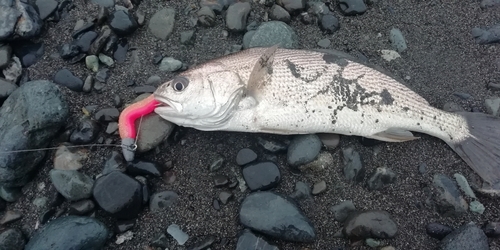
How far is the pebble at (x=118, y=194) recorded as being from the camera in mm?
3545

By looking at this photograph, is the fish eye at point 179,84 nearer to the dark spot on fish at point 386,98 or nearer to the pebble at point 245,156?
the pebble at point 245,156

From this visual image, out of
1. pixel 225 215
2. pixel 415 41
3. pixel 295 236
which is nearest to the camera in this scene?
pixel 295 236

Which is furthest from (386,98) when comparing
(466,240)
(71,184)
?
(71,184)

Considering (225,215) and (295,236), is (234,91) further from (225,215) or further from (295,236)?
(295,236)

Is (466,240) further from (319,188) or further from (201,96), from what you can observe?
(201,96)

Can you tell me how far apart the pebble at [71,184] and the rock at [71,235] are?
23 cm

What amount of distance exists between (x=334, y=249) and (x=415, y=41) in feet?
9.34

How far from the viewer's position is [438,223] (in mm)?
3750

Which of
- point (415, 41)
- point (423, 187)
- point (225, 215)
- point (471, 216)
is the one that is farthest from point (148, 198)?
point (415, 41)

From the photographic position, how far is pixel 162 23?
15.4 feet

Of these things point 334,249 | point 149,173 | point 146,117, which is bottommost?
point 334,249

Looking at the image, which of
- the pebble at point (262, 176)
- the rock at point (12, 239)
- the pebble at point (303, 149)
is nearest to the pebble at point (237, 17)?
the pebble at point (303, 149)

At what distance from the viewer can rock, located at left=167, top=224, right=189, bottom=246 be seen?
3598 millimetres

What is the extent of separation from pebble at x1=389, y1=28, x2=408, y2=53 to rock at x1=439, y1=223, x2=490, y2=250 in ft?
7.30
